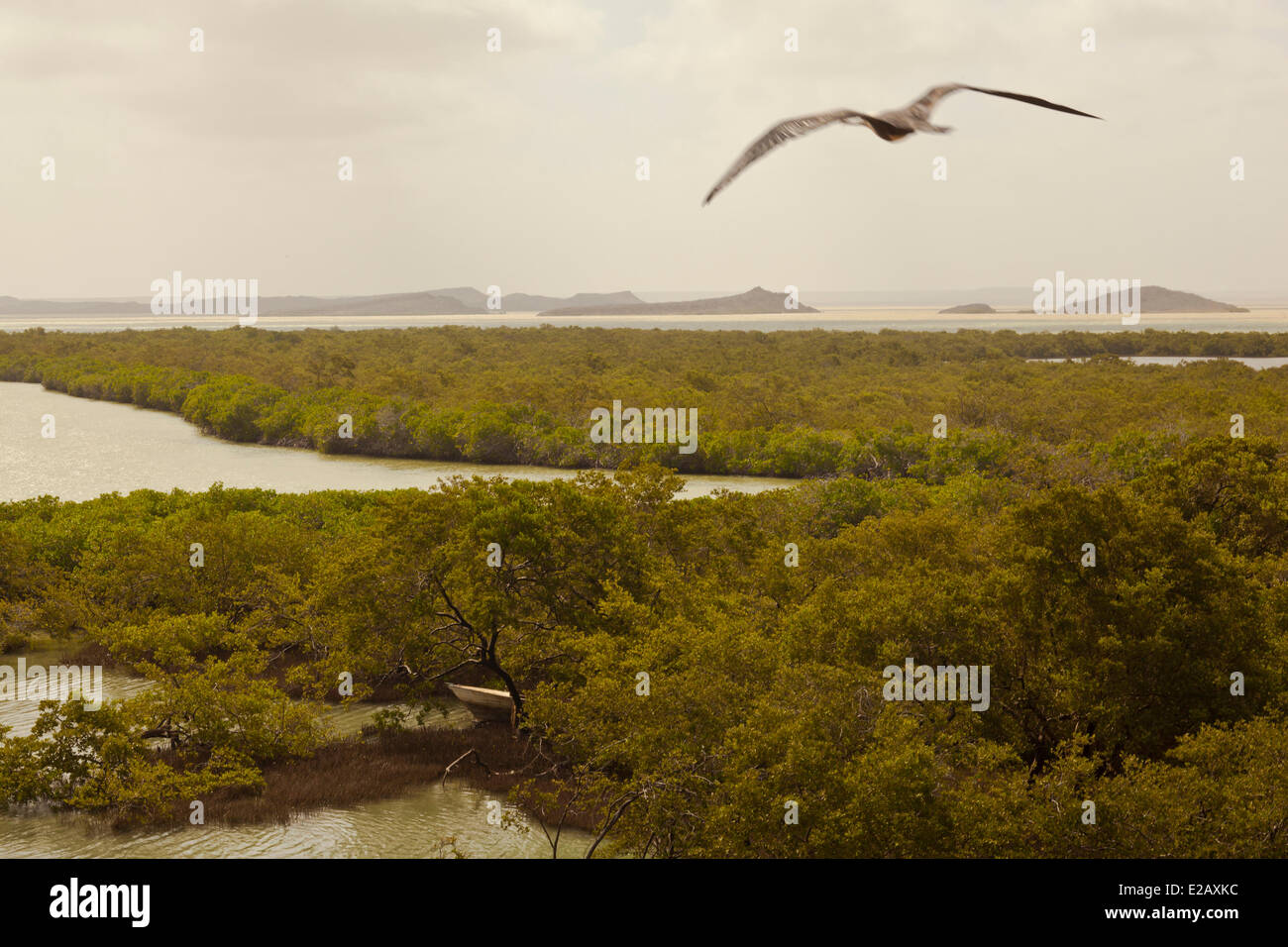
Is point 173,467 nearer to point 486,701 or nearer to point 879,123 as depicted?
point 486,701

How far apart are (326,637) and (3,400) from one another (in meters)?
66.6

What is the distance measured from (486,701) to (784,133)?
1554 cm

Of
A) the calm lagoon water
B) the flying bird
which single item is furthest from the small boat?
the calm lagoon water

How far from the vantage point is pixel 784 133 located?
14.0 ft

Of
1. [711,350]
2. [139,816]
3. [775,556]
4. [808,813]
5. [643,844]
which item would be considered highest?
[711,350]

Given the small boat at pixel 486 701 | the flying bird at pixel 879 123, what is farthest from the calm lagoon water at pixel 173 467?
the flying bird at pixel 879 123

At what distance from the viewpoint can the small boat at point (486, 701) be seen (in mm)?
18141

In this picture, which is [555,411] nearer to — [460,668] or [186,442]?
[186,442]

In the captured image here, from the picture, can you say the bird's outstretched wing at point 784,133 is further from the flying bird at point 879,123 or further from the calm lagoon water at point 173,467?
the calm lagoon water at point 173,467

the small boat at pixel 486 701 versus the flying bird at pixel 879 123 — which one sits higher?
the flying bird at pixel 879 123

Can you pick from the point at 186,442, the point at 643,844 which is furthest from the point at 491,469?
the point at 643,844

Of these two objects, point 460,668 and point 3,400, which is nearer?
point 460,668


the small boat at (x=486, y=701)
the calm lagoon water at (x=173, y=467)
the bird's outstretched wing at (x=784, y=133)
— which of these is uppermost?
the bird's outstretched wing at (x=784, y=133)

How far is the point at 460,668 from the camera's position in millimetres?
20094
